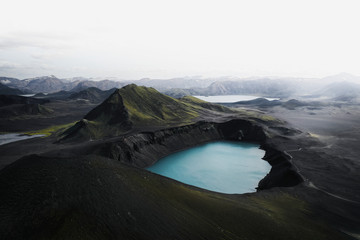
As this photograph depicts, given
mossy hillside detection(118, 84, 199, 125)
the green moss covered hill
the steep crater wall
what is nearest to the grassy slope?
the steep crater wall

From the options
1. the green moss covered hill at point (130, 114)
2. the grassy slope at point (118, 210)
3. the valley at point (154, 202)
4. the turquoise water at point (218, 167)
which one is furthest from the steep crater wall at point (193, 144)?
the grassy slope at point (118, 210)

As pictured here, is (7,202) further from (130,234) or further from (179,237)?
(179,237)

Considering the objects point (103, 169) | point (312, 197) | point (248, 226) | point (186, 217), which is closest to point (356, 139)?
point (312, 197)

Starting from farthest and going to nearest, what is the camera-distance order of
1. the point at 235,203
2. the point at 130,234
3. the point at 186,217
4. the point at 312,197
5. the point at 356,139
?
the point at 356,139, the point at 312,197, the point at 235,203, the point at 186,217, the point at 130,234

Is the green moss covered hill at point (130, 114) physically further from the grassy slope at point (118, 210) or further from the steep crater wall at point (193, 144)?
the grassy slope at point (118, 210)

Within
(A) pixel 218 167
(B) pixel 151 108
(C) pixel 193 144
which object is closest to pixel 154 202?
(A) pixel 218 167

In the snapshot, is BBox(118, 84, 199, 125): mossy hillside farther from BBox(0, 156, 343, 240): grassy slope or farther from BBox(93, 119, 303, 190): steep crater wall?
BBox(0, 156, 343, 240): grassy slope
